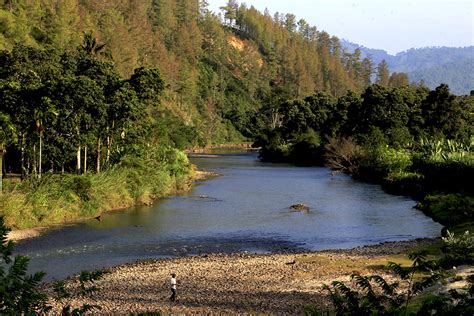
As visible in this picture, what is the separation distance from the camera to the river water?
33.0m

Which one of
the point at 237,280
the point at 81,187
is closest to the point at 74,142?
the point at 81,187

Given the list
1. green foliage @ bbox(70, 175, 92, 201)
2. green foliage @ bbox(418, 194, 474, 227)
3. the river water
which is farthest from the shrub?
green foliage @ bbox(70, 175, 92, 201)

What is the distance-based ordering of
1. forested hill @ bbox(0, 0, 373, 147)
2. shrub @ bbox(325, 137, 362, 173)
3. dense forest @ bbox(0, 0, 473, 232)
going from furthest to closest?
1. forested hill @ bbox(0, 0, 373, 147)
2. shrub @ bbox(325, 137, 362, 173)
3. dense forest @ bbox(0, 0, 473, 232)

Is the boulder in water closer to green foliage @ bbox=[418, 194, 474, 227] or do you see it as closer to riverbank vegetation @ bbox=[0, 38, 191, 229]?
green foliage @ bbox=[418, 194, 474, 227]

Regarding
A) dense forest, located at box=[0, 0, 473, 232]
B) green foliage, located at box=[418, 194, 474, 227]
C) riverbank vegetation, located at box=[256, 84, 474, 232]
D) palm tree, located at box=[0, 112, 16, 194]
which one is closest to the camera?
green foliage, located at box=[418, 194, 474, 227]

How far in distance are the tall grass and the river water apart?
5.07ft

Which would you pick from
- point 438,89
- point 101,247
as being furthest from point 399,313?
point 438,89

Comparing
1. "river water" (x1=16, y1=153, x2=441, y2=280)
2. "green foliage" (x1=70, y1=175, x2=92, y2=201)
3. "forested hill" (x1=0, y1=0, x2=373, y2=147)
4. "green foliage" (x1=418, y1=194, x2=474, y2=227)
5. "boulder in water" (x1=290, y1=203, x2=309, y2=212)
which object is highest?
"forested hill" (x1=0, y1=0, x2=373, y2=147)

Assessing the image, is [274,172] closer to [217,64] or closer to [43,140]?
[43,140]

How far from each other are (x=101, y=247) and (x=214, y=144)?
385 ft

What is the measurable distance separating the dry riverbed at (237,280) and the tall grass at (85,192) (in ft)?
43.5

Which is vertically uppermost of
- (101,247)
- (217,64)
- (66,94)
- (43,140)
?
(217,64)

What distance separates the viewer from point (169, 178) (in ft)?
194

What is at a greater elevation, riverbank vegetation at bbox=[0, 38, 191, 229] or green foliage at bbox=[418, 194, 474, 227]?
riverbank vegetation at bbox=[0, 38, 191, 229]
